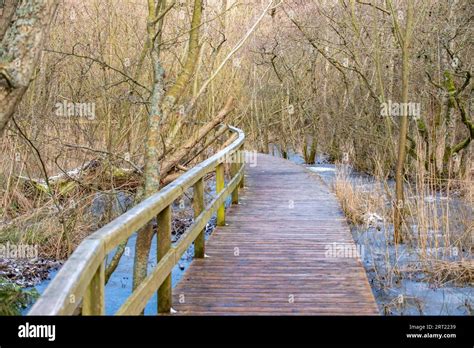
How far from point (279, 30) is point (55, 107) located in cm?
1160

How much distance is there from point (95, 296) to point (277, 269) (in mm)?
3418

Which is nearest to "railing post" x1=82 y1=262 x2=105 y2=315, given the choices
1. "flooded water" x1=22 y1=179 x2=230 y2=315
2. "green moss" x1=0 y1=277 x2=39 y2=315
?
"flooded water" x1=22 y1=179 x2=230 y2=315

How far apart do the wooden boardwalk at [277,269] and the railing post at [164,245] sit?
0.13m

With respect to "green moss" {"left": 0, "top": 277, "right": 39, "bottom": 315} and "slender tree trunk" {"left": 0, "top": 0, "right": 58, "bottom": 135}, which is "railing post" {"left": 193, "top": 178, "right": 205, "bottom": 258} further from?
"green moss" {"left": 0, "top": 277, "right": 39, "bottom": 315}

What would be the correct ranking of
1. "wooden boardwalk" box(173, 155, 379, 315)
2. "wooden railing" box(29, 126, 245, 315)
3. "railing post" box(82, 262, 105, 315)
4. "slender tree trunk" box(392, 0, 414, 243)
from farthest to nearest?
1. "slender tree trunk" box(392, 0, 414, 243)
2. "wooden boardwalk" box(173, 155, 379, 315)
3. "railing post" box(82, 262, 105, 315)
4. "wooden railing" box(29, 126, 245, 315)

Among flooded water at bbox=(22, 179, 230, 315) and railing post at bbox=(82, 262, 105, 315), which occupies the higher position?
railing post at bbox=(82, 262, 105, 315)

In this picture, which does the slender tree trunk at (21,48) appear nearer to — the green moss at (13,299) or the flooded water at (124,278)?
the flooded water at (124,278)

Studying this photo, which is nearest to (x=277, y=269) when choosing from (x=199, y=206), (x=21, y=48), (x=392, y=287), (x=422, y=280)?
(x=199, y=206)

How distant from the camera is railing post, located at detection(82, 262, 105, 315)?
2.87m

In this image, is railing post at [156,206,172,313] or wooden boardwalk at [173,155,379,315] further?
wooden boardwalk at [173,155,379,315]

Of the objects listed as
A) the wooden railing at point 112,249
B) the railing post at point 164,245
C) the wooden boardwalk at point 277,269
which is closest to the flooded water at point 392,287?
the wooden boardwalk at point 277,269
